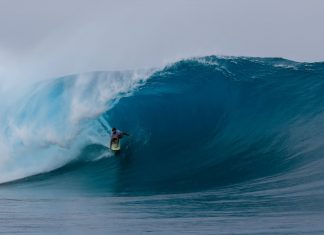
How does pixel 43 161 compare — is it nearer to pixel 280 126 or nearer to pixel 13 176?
pixel 13 176

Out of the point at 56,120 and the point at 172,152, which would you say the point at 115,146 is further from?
the point at 56,120

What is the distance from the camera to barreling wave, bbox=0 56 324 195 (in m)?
14.9

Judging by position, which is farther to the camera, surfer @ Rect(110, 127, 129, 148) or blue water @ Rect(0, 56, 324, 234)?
surfer @ Rect(110, 127, 129, 148)

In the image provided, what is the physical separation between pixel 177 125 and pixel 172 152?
5.03ft

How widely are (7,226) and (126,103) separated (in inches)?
397

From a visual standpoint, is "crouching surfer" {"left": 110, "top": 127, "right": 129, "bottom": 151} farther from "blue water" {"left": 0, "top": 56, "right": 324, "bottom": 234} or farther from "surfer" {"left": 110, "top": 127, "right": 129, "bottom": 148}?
"blue water" {"left": 0, "top": 56, "right": 324, "bottom": 234}

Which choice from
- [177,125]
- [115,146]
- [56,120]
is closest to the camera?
[115,146]

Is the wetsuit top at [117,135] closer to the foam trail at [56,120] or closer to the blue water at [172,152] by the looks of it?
the blue water at [172,152]

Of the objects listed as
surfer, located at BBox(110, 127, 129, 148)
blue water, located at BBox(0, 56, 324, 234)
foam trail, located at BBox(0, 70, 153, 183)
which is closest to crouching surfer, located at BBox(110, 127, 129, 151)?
surfer, located at BBox(110, 127, 129, 148)

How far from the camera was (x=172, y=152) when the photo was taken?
16906 mm

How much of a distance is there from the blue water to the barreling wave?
0.04m

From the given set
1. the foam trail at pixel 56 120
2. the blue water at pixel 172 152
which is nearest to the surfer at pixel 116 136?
the blue water at pixel 172 152

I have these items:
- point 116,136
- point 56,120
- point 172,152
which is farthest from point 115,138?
point 56,120

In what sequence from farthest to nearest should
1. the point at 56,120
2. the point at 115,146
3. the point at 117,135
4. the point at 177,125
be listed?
the point at 56,120, the point at 177,125, the point at 115,146, the point at 117,135
